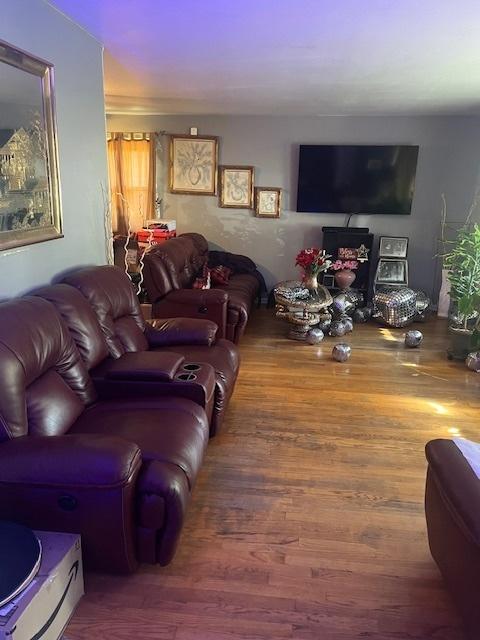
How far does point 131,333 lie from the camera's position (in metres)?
2.85

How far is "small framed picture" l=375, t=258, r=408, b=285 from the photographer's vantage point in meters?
5.74

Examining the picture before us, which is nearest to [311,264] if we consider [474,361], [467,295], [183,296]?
[183,296]

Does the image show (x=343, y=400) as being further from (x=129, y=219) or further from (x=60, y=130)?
(x=129, y=219)

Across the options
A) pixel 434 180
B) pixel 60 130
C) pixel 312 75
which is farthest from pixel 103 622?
pixel 434 180

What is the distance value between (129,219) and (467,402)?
4361 millimetres

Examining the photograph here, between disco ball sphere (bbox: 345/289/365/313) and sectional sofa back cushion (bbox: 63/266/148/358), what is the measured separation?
299 centimetres

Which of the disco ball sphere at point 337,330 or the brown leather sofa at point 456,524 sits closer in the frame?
the brown leather sofa at point 456,524

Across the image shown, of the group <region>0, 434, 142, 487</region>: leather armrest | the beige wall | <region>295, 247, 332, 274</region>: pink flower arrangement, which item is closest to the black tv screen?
the beige wall

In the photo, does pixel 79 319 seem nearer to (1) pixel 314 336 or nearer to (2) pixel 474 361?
(1) pixel 314 336

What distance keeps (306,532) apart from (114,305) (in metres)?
1.61

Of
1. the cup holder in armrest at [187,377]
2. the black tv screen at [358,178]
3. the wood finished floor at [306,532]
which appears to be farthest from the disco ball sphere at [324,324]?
the cup holder in armrest at [187,377]

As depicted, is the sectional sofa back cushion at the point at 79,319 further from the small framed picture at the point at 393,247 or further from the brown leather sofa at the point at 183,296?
the small framed picture at the point at 393,247

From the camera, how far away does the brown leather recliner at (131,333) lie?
2643mm

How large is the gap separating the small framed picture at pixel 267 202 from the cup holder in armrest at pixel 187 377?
392 cm
